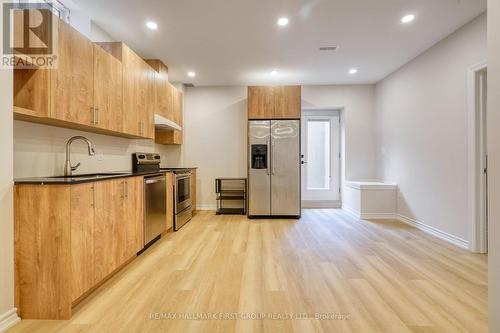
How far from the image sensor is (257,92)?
4625 millimetres

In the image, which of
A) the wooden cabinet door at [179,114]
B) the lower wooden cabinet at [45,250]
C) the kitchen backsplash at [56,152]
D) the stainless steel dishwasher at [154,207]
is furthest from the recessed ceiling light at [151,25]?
the lower wooden cabinet at [45,250]

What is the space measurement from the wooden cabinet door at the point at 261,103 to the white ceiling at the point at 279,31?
14.5 inches

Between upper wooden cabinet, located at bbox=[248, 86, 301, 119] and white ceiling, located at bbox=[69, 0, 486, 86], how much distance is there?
13.8 inches

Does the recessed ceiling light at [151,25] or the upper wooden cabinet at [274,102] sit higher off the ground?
the recessed ceiling light at [151,25]

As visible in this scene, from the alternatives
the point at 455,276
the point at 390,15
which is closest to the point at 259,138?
the point at 390,15

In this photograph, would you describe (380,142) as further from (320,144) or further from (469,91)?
(469,91)

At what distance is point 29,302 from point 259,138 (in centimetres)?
375

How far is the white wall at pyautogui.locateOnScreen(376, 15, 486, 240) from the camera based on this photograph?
3.03m

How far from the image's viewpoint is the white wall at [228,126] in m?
5.38

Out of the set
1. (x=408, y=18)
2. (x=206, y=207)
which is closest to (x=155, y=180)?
(x=206, y=207)

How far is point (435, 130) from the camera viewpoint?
3494mm

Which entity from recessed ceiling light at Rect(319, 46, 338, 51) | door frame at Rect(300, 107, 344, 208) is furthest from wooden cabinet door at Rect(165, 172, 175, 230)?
door frame at Rect(300, 107, 344, 208)

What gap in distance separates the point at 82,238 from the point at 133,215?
2.63 ft

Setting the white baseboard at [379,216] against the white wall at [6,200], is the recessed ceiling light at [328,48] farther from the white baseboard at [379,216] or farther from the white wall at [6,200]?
the white wall at [6,200]
